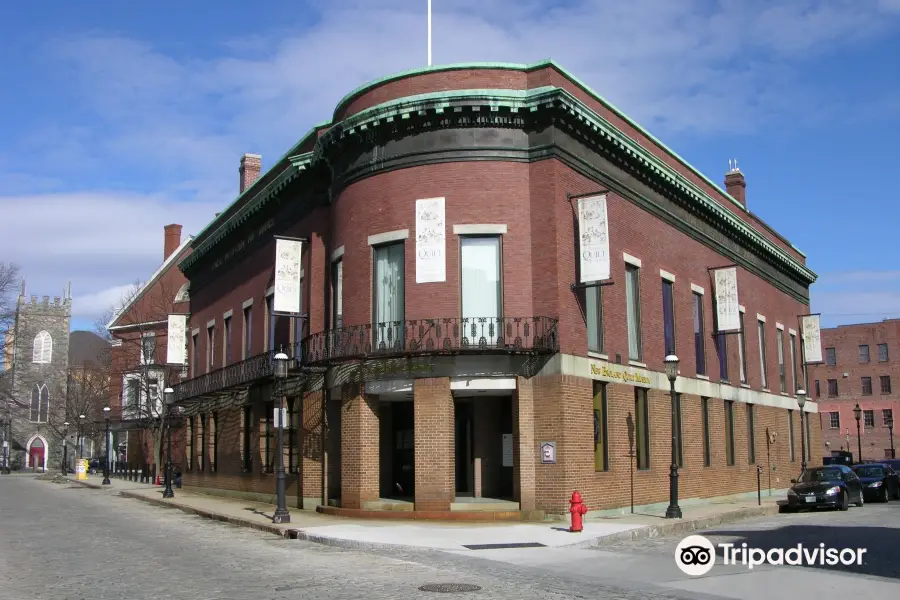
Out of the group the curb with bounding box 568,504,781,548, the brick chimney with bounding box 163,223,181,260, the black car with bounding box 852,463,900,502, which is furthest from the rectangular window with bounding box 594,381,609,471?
the brick chimney with bounding box 163,223,181,260

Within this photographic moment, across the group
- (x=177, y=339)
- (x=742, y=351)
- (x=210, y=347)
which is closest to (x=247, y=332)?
(x=210, y=347)

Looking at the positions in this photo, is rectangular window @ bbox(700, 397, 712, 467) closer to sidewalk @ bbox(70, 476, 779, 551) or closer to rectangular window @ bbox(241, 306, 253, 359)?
sidewalk @ bbox(70, 476, 779, 551)

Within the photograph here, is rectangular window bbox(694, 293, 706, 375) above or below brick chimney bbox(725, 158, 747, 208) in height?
below

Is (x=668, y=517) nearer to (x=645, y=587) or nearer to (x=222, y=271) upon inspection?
(x=645, y=587)

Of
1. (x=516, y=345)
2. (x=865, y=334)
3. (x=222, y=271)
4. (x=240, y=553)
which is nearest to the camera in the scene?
(x=240, y=553)

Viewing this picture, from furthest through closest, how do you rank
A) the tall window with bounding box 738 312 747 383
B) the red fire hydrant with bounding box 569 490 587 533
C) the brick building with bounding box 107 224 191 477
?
the brick building with bounding box 107 224 191 477 < the tall window with bounding box 738 312 747 383 < the red fire hydrant with bounding box 569 490 587 533

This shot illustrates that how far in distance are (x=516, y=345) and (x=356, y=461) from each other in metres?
5.48

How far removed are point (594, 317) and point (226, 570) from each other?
14.0 meters

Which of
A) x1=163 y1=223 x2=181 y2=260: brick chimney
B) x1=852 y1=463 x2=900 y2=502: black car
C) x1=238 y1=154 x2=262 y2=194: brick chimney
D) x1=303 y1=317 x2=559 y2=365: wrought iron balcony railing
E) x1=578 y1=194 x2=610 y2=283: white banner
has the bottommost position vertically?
x1=852 y1=463 x2=900 y2=502: black car

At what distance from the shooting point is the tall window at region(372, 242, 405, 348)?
24.5 meters

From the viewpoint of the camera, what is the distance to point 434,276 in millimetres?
23734

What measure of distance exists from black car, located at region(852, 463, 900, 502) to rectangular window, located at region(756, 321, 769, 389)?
5240 mm

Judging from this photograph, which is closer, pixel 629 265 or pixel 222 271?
pixel 629 265

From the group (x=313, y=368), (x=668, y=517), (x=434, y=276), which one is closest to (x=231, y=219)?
(x=313, y=368)
